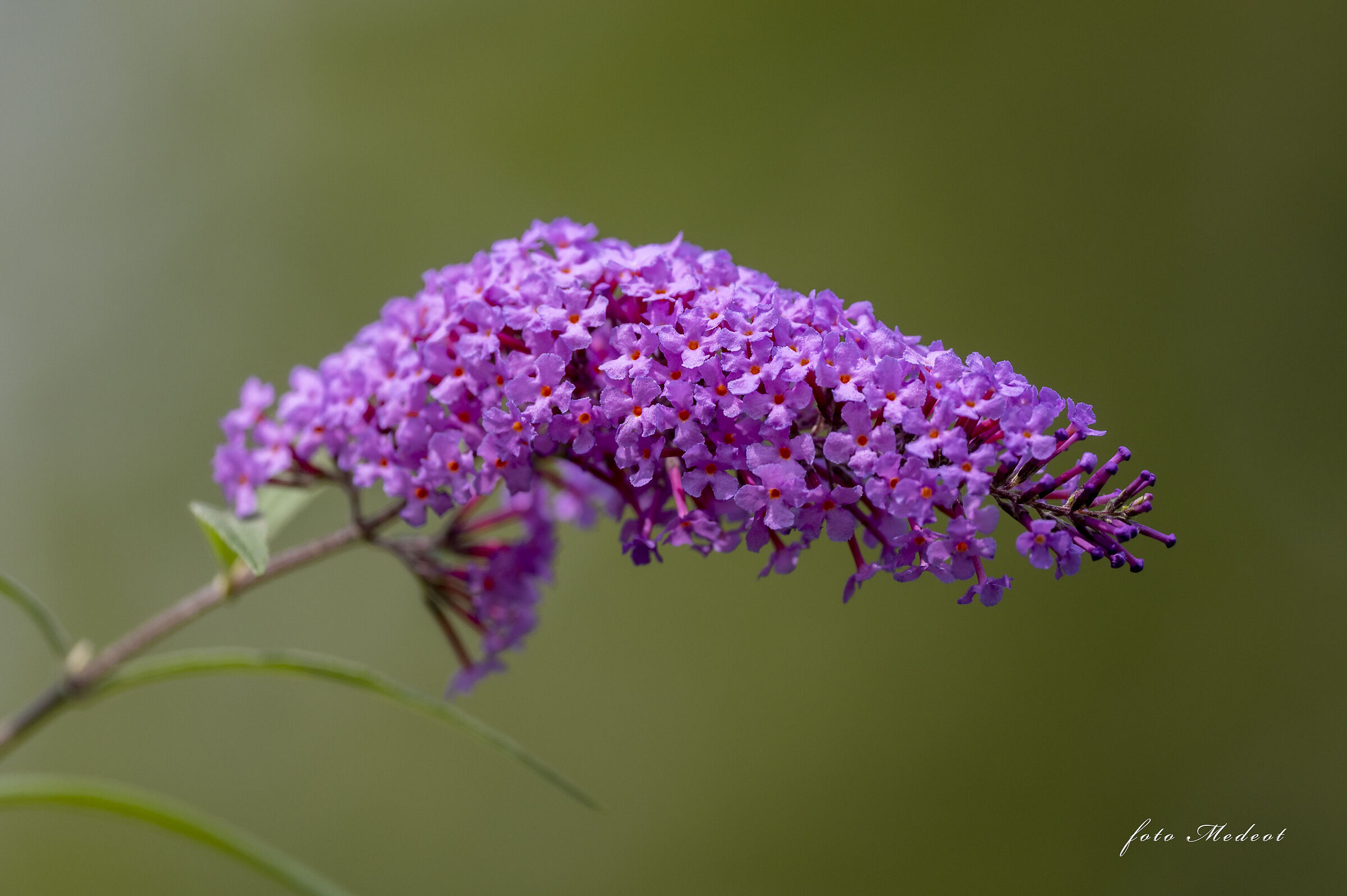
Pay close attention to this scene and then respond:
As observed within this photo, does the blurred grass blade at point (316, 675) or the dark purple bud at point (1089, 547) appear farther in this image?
the blurred grass blade at point (316, 675)

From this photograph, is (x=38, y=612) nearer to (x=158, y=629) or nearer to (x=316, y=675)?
(x=158, y=629)

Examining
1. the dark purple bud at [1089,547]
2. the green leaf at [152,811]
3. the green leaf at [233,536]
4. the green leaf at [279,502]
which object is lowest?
the green leaf at [152,811]

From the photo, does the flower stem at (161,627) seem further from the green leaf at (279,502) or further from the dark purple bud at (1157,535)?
the dark purple bud at (1157,535)

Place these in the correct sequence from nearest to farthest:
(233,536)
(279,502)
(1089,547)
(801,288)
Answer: (1089,547)
(233,536)
(279,502)
(801,288)

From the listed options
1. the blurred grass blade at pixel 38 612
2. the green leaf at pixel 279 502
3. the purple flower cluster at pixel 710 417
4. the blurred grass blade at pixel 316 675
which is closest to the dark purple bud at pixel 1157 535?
the purple flower cluster at pixel 710 417

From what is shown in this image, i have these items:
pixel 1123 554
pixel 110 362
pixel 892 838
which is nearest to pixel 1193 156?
pixel 892 838

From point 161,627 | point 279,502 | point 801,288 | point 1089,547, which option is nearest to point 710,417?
point 1089,547
